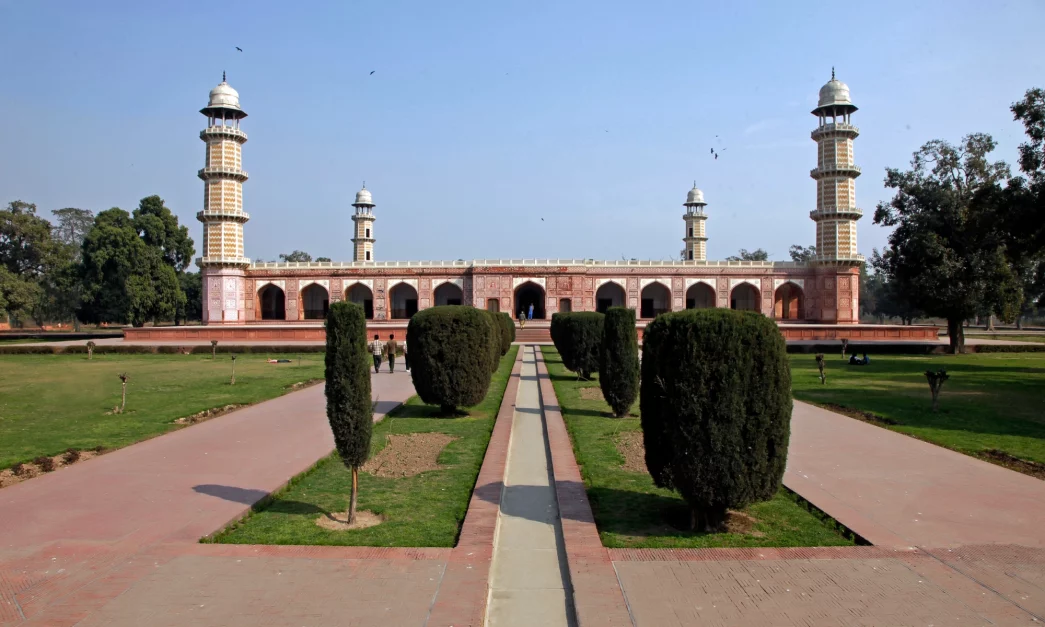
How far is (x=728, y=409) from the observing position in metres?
5.26

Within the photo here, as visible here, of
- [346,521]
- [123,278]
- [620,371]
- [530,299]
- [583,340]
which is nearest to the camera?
[346,521]

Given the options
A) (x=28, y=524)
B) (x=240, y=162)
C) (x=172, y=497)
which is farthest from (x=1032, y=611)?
(x=240, y=162)

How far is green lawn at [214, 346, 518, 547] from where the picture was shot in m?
5.34

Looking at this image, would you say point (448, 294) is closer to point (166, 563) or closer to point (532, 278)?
point (532, 278)

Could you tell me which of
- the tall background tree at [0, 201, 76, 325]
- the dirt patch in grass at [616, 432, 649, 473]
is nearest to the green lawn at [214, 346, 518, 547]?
the dirt patch in grass at [616, 432, 649, 473]

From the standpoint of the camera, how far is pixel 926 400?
13023 mm

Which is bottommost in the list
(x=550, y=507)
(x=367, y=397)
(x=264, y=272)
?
(x=550, y=507)

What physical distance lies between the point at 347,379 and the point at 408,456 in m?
2.76

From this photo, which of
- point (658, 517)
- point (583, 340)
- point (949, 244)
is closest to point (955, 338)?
point (949, 244)

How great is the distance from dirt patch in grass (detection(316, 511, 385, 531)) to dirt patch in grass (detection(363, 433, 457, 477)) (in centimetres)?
148

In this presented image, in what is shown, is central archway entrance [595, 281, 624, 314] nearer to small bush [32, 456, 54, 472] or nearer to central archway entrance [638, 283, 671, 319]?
central archway entrance [638, 283, 671, 319]

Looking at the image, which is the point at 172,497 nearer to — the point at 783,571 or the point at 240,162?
the point at 783,571

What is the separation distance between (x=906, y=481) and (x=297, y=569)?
5898 mm

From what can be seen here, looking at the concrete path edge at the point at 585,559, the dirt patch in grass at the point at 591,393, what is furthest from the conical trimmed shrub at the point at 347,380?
the dirt patch in grass at the point at 591,393
